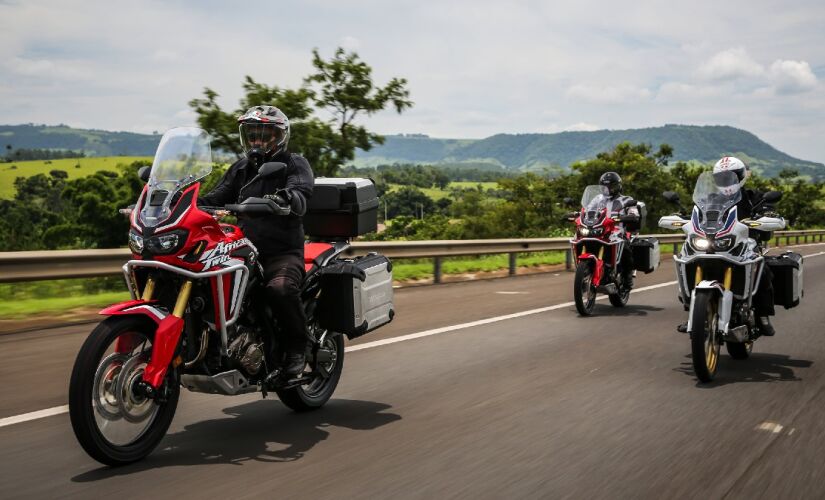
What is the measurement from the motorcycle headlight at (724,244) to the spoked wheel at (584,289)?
158 inches

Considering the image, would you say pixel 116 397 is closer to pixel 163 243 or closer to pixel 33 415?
pixel 163 243

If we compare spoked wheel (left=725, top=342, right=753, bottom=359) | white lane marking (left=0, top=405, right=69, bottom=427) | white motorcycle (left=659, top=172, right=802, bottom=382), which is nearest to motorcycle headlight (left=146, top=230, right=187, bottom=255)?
white lane marking (left=0, top=405, right=69, bottom=427)

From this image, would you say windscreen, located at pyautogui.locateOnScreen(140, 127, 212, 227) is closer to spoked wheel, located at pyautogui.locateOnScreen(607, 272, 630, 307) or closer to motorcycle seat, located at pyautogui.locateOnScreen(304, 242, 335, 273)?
motorcycle seat, located at pyautogui.locateOnScreen(304, 242, 335, 273)

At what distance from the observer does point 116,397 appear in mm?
4461

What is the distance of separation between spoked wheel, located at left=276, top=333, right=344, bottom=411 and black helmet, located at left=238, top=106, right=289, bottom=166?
140cm

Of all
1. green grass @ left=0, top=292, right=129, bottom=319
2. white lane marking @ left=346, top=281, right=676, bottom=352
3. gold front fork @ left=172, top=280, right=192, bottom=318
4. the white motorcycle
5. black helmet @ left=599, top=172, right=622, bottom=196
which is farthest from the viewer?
black helmet @ left=599, top=172, right=622, bottom=196

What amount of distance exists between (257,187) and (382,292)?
4.37 ft

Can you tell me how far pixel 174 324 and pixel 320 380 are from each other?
1.85 m

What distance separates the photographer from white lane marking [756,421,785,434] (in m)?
5.64

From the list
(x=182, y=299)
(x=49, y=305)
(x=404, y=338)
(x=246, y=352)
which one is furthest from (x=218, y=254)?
(x=49, y=305)

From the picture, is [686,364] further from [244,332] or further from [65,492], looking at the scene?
[65,492]

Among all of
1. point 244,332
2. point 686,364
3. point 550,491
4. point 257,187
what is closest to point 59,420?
point 244,332

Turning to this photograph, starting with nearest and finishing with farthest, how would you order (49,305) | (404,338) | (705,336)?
(705,336) < (404,338) < (49,305)

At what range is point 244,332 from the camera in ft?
17.1
